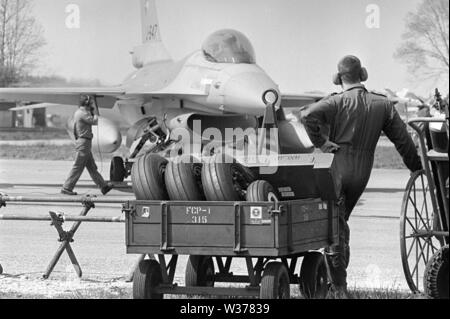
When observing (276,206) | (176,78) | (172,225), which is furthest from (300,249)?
(176,78)

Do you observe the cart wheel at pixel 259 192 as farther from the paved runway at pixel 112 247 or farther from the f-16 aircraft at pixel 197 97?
the f-16 aircraft at pixel 197 97

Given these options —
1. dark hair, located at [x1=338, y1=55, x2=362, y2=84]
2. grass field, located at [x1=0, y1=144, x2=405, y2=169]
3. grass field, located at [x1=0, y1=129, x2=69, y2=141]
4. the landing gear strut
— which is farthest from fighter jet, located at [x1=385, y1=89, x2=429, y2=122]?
grass field, located at [x1=0, y1=129, x2=69, y2=141]

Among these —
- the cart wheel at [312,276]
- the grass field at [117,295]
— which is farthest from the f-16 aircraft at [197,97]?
the cart wheel at [312,276]

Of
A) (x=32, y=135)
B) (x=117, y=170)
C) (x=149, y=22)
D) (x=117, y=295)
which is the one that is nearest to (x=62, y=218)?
(x=117, y=295)

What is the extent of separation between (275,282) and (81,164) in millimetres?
10813

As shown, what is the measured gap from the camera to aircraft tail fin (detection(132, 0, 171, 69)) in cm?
2628

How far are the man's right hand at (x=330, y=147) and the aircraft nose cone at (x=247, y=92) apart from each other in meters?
9.96

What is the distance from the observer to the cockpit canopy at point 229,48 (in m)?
18.7

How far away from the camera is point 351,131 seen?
767 cm

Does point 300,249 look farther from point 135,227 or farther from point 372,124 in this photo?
point 372,124

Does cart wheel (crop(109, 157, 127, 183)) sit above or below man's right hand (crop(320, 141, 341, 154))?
below

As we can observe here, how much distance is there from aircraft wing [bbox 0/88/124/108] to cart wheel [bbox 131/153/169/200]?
15.2 metres

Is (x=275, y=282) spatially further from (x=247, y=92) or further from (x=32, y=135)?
(x=32, y=135)

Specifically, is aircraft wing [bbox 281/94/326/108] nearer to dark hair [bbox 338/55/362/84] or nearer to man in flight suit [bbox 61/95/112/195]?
man in flight suit [bbox 61/95/112/195]
